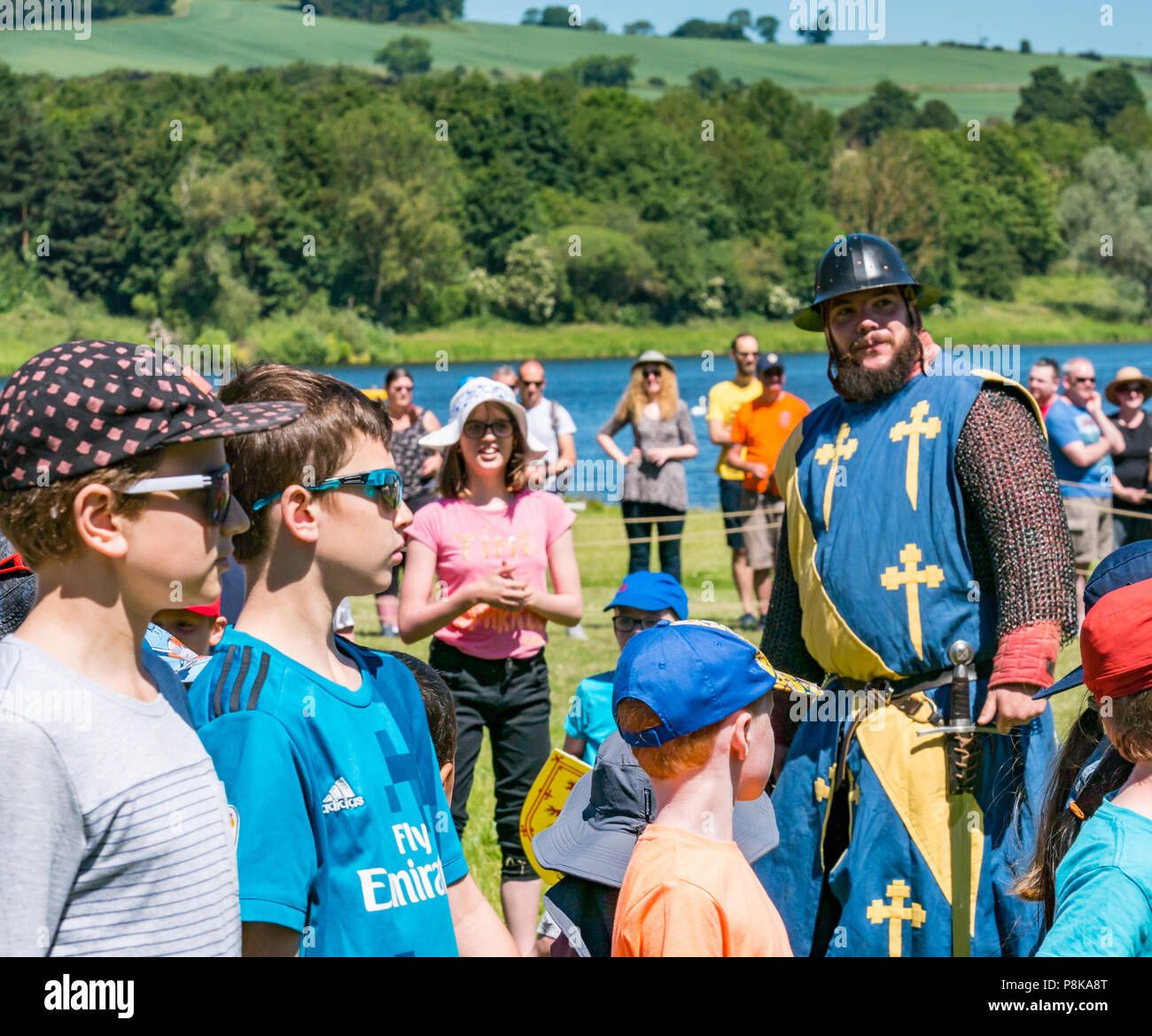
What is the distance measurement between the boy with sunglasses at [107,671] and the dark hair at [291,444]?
0.78 ft

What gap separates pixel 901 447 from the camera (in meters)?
3.50

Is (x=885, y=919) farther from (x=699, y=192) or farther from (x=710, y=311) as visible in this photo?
(x=699, y=192)

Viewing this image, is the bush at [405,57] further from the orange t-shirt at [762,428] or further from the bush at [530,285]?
the orange t-shirt at [762,428]

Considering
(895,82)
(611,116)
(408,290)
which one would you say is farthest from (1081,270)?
(895,82)

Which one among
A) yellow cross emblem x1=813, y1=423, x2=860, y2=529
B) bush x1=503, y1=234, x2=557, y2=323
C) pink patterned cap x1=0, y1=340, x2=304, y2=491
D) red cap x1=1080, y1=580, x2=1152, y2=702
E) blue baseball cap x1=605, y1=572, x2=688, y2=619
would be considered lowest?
blue baseball cap x1=605, y1=572, x2=688, y2=619

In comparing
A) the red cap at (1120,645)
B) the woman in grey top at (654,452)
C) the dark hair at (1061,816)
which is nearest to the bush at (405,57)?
the woman in grey top at (654,452)

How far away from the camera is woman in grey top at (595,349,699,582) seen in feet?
33.9

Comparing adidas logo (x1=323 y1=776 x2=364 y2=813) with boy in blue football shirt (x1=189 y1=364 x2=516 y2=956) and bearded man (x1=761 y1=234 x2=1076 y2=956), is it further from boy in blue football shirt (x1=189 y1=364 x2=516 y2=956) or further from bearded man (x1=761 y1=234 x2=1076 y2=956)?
bearded man (x1=761 y1=234 x2=1076 y2=956)

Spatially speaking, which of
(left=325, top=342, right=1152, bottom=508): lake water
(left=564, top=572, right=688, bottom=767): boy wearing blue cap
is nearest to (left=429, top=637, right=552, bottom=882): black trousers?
(left=564, top=572, right=688, bottom=767): boy wearing blue cap

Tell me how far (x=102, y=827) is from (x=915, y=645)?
92.0 inches

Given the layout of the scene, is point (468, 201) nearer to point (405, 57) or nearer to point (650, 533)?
point (405, 57)

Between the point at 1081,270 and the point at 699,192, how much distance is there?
78.4 ft

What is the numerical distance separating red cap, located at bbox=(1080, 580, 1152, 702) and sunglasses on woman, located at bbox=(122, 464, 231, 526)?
129 centimetres
